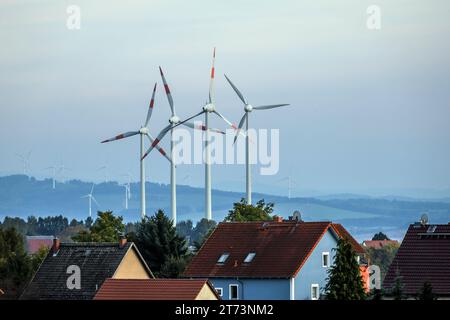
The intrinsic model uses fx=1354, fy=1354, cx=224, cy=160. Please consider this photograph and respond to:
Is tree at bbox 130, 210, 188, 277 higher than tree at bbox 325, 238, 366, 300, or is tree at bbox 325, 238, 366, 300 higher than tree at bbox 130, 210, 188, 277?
tree at bbox 130, 210, 188, 277

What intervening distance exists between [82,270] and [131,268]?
223 centimetres

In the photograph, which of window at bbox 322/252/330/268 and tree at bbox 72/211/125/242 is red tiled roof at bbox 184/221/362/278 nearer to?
window at bbox 322/252/330/268

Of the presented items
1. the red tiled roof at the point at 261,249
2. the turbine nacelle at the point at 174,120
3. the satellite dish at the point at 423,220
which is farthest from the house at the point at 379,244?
the satellite dish at the point at 423,220

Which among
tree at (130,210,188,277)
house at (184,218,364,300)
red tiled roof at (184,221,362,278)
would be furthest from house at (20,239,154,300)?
tree at (130,210,188,277)

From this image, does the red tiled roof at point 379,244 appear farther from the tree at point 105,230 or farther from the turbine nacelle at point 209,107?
the tree at point 105,230

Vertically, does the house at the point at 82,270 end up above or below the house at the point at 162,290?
above

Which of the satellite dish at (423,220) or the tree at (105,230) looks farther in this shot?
the tree at (105,230)

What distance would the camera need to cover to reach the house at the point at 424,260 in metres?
48.0

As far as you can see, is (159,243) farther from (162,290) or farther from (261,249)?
(162,290)

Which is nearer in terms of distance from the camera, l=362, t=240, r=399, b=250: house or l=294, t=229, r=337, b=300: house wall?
l=294, t=229, r=337, b=300: house wall

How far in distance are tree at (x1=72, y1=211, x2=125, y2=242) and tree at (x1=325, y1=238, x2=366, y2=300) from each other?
3221 cm

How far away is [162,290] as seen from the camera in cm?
3741

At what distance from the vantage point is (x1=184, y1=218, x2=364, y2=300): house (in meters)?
58.2

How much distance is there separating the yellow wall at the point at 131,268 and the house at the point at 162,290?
1554cm
